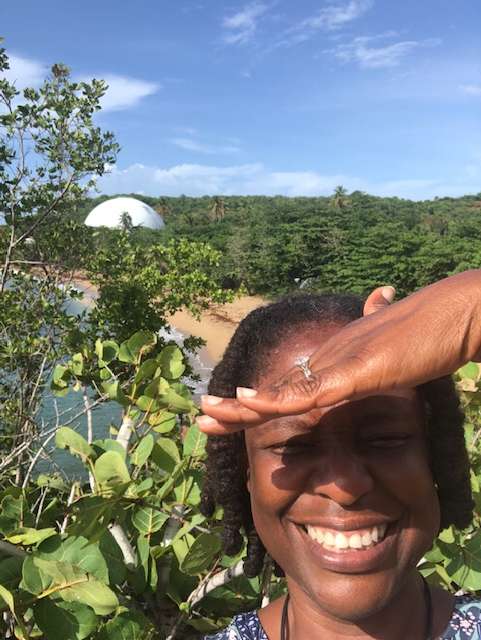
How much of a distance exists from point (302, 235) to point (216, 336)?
8983 mm

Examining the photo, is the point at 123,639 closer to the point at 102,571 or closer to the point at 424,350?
the point at 102,571

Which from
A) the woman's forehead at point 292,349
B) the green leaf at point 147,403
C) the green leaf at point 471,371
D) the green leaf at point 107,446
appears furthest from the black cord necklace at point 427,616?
the green leaf at point 471,371

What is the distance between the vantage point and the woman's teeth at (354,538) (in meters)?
0.97

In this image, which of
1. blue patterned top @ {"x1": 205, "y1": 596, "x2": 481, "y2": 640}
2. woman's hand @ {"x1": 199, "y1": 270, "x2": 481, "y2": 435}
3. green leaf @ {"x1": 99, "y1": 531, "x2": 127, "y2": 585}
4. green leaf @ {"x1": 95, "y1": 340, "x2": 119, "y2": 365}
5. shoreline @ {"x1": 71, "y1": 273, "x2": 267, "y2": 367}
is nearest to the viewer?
woman's hand @ {"x1": 199, "y1": 270, "x2": 481, "y2": 435}

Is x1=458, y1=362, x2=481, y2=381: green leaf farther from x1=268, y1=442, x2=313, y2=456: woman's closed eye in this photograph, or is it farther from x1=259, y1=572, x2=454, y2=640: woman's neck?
x1=268, y1=442, x2=313, y2=456: woman's closed eye

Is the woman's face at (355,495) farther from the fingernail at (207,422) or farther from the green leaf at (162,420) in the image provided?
the green leaf at (162,420)

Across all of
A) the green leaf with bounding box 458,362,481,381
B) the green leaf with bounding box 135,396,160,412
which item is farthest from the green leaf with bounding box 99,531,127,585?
the green leaf with bounding box 458,362,481,381

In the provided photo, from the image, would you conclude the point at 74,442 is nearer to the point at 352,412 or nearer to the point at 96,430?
the point at 352,412

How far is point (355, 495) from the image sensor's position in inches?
37.0

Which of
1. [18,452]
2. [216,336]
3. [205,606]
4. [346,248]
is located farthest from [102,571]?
[346,248]

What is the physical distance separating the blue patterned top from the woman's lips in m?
0.23

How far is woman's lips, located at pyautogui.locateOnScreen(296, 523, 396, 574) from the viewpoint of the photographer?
970mm

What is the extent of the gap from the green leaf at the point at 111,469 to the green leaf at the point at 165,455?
207 millimetres

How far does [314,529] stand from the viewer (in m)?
1.01
